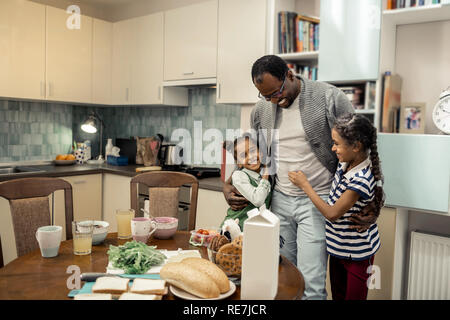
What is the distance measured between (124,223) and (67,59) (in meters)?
2.53

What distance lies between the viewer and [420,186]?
6.98 ft

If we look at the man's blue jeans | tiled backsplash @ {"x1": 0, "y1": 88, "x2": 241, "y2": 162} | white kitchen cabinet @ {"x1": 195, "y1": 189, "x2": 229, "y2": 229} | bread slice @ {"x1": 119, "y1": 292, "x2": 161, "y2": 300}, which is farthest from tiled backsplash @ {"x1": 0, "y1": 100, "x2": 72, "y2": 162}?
bread slice @ {"x1": 119, "y1": 292, "x2": 161, "y2": 300}

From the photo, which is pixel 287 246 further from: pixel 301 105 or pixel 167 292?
pixel 167 292

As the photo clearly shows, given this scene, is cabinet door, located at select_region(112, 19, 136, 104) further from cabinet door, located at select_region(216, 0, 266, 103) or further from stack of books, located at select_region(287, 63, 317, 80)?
stack of books, located at select_region(287, 63, 317, 80)

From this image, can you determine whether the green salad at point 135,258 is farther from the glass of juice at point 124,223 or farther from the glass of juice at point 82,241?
the glass of juice at point 124,223

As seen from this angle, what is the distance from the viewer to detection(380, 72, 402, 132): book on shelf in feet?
7.50

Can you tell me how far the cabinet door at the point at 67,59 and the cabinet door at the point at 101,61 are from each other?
5 cm

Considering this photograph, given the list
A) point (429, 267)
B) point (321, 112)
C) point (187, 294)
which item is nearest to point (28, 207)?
point (187, 294)

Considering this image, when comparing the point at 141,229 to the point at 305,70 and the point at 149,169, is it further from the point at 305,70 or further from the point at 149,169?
the point at 149,169

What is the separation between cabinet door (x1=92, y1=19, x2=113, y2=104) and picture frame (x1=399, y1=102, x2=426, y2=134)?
Answer: 2.77m

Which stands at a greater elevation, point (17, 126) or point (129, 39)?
point (129, 39)

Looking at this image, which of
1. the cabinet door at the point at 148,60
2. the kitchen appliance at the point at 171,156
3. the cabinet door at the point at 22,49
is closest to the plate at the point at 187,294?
the kitchen appliance at the point at 171,156

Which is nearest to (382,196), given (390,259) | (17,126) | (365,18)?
(390,259)

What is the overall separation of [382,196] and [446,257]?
948mm
